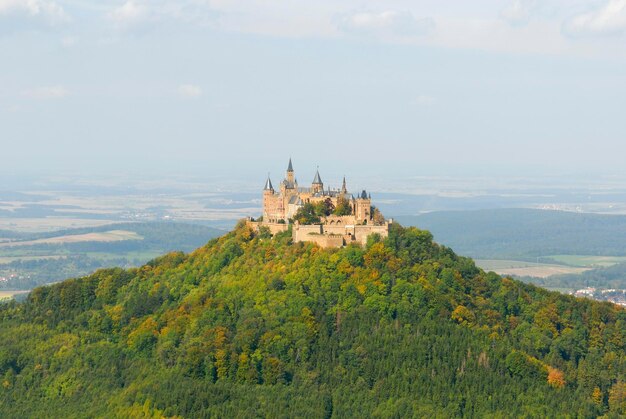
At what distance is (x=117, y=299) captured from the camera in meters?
102

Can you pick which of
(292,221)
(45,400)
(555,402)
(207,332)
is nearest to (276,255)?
(292,221)

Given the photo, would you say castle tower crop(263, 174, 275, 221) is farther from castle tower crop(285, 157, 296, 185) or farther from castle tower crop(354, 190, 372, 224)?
castle tower crop(354, 190, 372, 224)

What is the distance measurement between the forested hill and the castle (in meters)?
1.58

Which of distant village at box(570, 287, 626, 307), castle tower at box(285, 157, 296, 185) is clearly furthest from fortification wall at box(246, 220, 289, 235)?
distant village at box(570, 287, 626, 307)

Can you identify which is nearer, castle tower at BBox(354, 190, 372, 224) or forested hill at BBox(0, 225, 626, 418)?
forested hill at BBox(0, 225, 626, 418)

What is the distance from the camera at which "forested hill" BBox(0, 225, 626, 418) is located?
7975cm

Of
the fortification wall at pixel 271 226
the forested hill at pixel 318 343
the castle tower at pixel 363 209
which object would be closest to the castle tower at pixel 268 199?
the fortification wall at pixel 271 226

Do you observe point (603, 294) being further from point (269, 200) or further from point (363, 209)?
point (363, 209)

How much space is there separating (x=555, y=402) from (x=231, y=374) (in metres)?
21.8

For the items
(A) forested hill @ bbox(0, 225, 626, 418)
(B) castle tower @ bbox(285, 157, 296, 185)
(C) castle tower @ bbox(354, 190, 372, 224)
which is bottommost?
(A) forested hill @ bbox(0, 225, 626, 418)

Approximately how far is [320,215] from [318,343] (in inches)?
712

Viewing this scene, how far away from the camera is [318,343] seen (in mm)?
84875

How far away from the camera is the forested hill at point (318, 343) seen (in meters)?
79.8

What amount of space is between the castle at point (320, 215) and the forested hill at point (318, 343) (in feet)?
5.18
